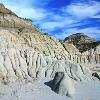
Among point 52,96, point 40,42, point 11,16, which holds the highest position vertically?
point 11,16

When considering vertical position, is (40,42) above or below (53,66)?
above

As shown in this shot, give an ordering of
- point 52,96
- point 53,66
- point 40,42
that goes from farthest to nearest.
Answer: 1. point 40,42
2. point 53,66
3. point 52,96

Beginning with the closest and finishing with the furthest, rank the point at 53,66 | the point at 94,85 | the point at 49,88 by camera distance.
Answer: the point at 49,88, the point at 94,85, the point at 53,66

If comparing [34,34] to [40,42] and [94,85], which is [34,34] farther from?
[94,85]

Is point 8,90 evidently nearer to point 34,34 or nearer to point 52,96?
point 52,96

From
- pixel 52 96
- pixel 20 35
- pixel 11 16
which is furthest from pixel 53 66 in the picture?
pixel 11 16

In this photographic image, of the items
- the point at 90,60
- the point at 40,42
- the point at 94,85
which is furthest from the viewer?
the point at 90,60

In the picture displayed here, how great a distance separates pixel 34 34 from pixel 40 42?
6.01 ft

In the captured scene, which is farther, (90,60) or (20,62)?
(90,60)

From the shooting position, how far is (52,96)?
30609mm

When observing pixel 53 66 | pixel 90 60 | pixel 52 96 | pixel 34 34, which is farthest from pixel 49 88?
pixel 90 60

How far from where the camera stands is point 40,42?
59.2 m

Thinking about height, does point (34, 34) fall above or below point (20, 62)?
above

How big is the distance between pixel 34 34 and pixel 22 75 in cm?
2292
